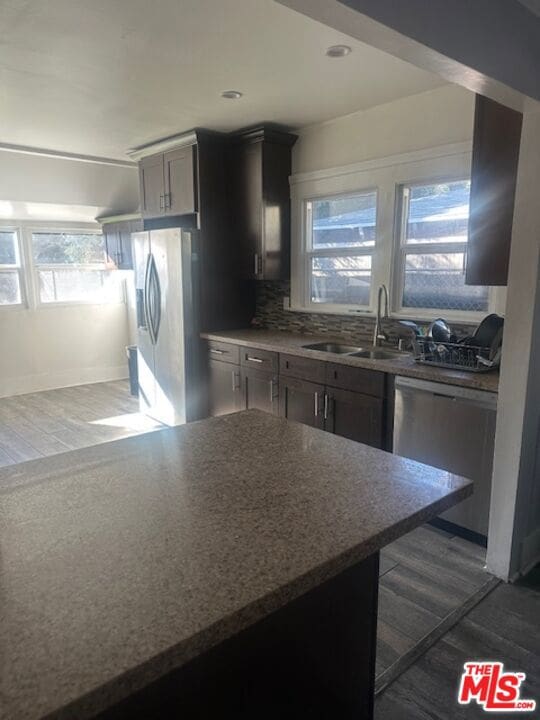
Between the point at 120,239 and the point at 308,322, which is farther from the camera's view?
the point at 120,239

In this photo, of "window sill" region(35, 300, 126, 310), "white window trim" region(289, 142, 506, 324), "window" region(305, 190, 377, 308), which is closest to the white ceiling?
"white window trim" region(289, 142, 506, 324)

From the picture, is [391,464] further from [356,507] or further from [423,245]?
[423,245]

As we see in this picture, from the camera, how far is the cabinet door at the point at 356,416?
2877mm

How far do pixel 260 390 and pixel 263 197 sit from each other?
5.13ft

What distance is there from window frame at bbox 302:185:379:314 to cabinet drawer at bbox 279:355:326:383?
67cm

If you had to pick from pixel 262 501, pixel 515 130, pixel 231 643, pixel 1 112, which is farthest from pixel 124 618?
pixel 1 112

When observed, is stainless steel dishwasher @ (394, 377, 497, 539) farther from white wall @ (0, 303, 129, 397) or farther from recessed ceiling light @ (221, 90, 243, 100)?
white wall @ (0, 303, 129, 397)

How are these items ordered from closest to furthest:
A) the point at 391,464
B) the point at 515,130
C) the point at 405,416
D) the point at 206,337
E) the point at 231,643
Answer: the point at 231,643 < the point at 391,464 < the point at 515,130 < the point at 405,416 < the point at 206,337

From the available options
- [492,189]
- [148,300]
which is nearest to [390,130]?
[492,189]

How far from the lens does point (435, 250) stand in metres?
3.18

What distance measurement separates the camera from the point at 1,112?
336 cm

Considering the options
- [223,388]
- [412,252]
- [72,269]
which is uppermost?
[412,252]

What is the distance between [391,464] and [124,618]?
0.82m

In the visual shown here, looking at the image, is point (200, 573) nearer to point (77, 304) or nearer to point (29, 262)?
point (29, 262)
